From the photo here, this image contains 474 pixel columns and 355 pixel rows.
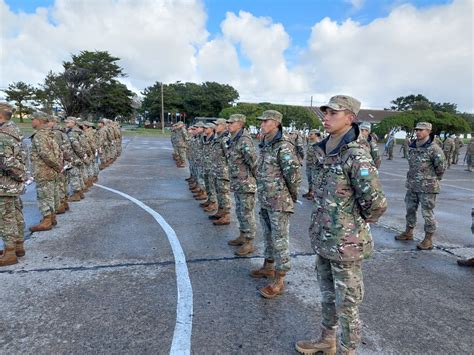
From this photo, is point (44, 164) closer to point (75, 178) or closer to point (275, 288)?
point (75, 178)

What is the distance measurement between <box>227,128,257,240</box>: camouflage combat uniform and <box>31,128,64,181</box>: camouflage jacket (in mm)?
3108

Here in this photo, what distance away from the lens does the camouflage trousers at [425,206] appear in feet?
18.1

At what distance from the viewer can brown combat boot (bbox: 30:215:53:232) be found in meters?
5.89

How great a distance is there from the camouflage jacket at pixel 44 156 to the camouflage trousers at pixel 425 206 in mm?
6105

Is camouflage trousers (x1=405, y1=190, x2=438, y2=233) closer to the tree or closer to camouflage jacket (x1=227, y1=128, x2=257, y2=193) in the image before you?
camouflage jacket (x1=227, y1=128, x2=257, y2=193)

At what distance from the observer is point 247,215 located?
16.9ft

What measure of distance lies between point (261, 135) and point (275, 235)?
1198 mm

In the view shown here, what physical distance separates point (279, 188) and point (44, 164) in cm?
436

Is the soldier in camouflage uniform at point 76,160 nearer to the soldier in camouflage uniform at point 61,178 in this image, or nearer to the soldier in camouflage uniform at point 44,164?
the soldier in camouflage uniform at point 61,178

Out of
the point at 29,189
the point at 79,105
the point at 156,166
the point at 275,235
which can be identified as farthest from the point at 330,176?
the point at 79,105

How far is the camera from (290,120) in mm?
50094

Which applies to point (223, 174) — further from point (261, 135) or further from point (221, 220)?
point (261, 135)

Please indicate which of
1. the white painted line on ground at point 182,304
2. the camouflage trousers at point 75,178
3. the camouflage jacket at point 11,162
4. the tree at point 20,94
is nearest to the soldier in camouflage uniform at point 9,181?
the camouflage jacket at point 11,162

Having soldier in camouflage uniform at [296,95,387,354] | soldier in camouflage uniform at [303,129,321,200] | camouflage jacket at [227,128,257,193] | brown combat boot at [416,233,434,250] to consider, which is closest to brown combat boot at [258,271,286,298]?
soldier in camouflage uniform at [296,95,387,354]
